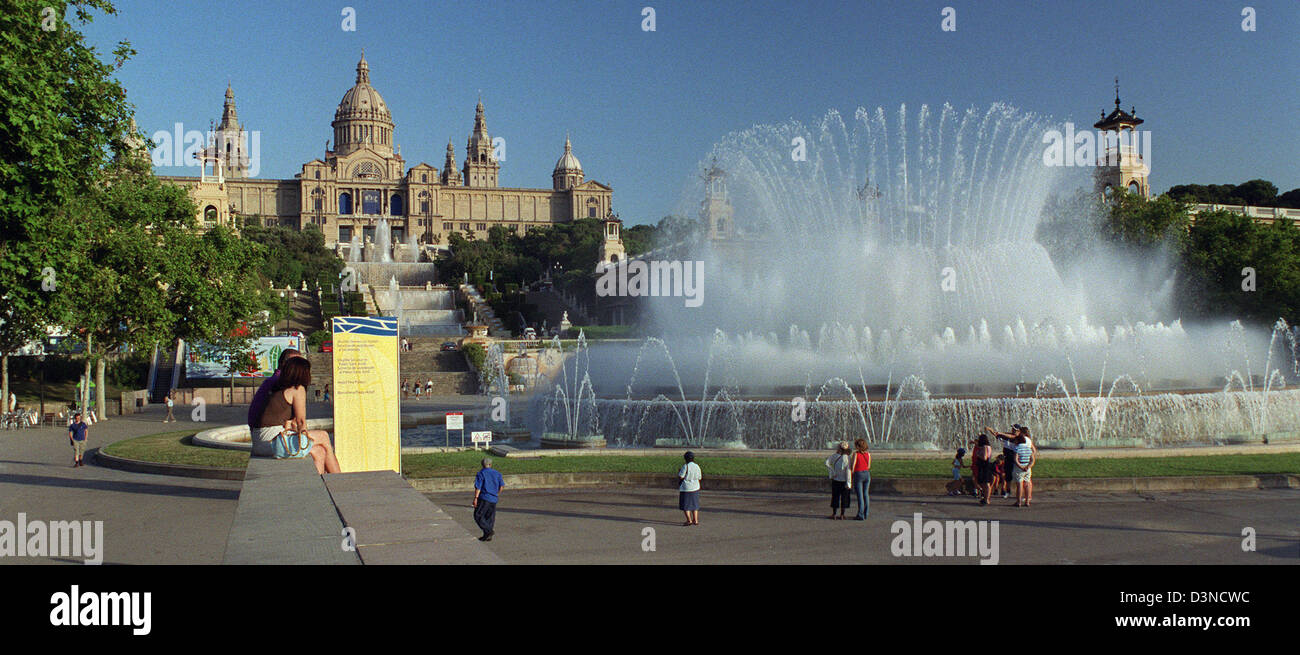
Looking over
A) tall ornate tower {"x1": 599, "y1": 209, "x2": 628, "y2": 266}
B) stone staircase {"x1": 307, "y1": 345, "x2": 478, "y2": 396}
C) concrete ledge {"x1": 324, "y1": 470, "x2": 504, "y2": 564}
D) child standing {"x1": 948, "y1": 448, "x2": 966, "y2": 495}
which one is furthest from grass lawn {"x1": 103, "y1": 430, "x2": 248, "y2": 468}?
tall ornate tower {"x1": 599, "y1": 209, "x2": 628, "y2": 266}

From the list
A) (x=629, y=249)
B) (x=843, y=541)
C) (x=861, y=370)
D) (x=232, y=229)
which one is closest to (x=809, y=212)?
(x=861, y=370)

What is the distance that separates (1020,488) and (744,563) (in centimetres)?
569

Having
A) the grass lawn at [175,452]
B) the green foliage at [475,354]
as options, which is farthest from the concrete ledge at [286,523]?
the green foliage at [475,354]

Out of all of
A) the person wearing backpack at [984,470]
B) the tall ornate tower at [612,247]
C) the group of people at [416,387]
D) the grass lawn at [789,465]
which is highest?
the tall ornate tower at [612,247]

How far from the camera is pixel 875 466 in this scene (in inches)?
672

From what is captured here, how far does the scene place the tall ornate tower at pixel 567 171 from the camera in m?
197

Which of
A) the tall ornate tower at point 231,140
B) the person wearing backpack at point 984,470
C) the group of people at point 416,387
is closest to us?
the person wearing backpack at point 984,470

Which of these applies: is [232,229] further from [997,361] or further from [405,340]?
[997,361]

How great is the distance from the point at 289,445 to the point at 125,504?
5.94m

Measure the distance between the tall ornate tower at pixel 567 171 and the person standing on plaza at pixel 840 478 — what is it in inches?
7298

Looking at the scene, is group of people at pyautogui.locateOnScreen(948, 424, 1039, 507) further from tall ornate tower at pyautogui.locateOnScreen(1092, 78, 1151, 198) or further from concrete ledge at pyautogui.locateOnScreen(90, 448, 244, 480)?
tall ornate tower at pyautogui.locateOnScreen(1092, 78, 1151, 198)

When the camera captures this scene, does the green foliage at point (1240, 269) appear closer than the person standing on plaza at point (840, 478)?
No

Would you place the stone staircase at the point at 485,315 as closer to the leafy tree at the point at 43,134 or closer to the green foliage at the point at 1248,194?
the leafy tree at the point at 43,134

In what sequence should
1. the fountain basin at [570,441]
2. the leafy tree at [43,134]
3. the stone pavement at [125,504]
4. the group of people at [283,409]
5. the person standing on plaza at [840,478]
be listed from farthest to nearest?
the fountain basin at [570,441] < the leafy tree at [43,134] < the person standing on plaza at [840,478] < the stone pavement at [125,504] < the group of people at [283,409]
